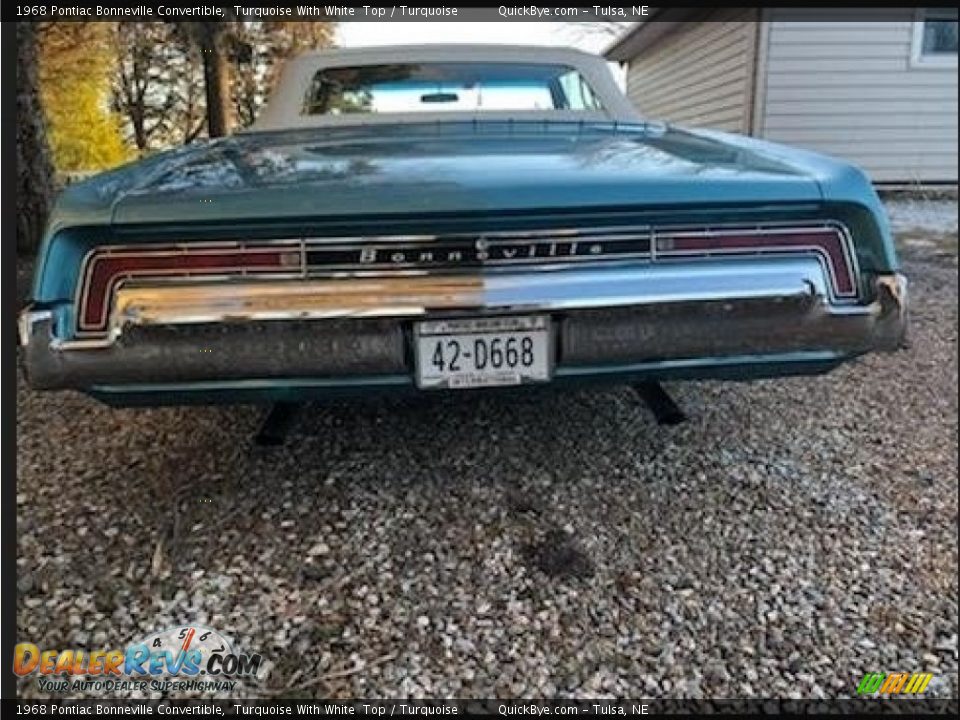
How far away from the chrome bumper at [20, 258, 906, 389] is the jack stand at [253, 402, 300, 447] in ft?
2.09

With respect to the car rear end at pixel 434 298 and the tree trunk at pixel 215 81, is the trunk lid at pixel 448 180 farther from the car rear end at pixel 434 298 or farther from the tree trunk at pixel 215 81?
the tree trunk at pixel 215 81

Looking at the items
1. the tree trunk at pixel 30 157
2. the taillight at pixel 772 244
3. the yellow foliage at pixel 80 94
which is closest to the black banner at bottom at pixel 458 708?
the taillight at pixel 772 244

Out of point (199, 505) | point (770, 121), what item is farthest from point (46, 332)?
point (770, 121)

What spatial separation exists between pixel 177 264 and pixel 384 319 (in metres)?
0.50

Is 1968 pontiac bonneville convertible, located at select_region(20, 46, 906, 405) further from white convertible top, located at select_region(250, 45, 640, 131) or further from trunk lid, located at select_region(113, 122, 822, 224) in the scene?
white convertible top, located at select_region(250, 45, 640, 131)

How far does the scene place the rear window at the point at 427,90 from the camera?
319 centimetres

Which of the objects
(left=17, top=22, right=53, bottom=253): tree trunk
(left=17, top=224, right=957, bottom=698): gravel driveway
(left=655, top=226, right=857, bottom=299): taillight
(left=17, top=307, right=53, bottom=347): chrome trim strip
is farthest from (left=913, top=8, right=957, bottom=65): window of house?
(left=17, top=307, right=53, bottom=347): chrome trim strip

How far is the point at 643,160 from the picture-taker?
2.11 m

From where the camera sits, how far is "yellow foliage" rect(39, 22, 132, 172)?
11.8 m

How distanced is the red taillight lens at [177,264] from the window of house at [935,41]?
925cm

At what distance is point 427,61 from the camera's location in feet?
10.6

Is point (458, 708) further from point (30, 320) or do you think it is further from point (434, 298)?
point (30, 320)

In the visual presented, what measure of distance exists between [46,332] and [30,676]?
747mm

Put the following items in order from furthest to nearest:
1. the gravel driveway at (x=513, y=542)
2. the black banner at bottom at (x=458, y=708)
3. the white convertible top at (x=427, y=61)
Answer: the white convertible top at (x=427, y=61)
the gravel driveway at (x=513, y=542)
the black banner at bottom at (x=458, y=708)
